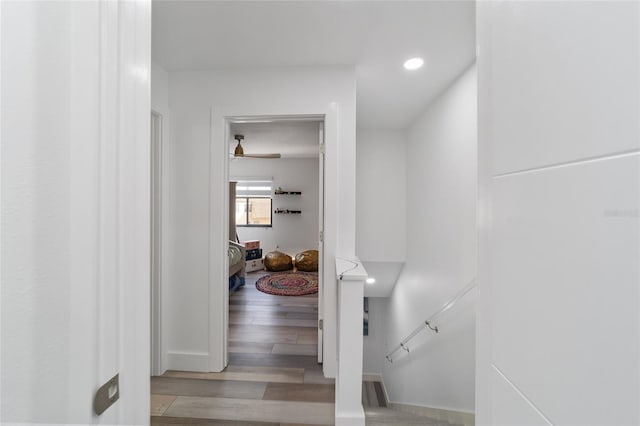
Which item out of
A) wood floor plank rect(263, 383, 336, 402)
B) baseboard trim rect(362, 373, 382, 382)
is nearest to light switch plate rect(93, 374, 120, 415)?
wood floor plank rect(263, 383, 336, 402)

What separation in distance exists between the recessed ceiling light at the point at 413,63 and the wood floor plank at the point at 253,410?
101 inches

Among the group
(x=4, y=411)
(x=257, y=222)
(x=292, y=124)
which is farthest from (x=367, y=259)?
(x=4, y=411)

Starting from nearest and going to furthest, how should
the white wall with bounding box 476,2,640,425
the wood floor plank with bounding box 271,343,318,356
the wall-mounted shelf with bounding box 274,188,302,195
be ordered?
the white wall with bounding box 476,2,640,425
the wood floor plank with bounding box 271,343,318,356
the wall-mounted shelf with bounding box 274,188,302,195

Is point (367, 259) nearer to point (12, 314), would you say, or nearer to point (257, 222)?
point (257, 222)

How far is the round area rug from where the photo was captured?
4.53 m

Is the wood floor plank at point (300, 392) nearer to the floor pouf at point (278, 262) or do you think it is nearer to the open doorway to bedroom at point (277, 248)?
the open doorway to bedroom at point (277, 248)

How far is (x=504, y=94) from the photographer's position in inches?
20.4

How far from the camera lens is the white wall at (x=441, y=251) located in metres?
2.13

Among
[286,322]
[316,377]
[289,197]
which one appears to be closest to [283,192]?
[289,197]

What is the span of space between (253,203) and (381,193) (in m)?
3.72

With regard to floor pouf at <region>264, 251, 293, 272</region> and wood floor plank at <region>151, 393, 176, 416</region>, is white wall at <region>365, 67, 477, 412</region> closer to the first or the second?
wood floor plank at <region>151, 393, 176, 416</region>

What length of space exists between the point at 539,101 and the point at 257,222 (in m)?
6.69

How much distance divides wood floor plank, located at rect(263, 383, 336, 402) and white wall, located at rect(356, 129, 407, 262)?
89.8 inches

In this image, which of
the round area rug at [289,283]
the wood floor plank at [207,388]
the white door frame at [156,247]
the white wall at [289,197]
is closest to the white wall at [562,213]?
the wood floor plank at [207,388]
